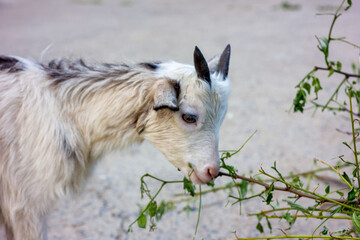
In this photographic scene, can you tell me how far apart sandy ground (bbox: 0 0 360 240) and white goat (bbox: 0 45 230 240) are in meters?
0.28

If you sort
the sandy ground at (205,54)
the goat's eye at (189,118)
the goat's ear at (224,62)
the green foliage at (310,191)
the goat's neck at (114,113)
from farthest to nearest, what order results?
the sandy ground at (205,54), the goat's ear at (224,62), the goat's neck at (114,113), the goat's eye at (189,118), the green foliage at (310,191)

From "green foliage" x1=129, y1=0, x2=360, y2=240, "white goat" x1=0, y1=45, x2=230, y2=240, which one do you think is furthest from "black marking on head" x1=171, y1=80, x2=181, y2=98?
"green foliage" x1=129, y1=0, x2=360, y2=240

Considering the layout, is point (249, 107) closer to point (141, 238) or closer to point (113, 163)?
point (113, 163)

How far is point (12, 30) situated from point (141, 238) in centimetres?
757

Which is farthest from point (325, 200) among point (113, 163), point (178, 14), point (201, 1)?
point (201, 1)

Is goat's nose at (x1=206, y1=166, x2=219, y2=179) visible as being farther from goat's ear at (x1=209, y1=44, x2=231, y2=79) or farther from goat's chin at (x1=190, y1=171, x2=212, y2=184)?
goat's ear at (x1=209, y1=44, x2=231, y2=79)

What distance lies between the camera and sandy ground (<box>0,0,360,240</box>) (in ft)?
11.4

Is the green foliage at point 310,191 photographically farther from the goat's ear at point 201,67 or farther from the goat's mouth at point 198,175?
the goat's ear at point 201,67

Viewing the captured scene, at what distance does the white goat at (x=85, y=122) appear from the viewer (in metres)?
2.36

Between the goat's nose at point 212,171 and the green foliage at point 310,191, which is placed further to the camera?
the goat's nose at point 212,171

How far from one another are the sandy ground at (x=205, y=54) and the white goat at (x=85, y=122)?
0.92ft

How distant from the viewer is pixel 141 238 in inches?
127

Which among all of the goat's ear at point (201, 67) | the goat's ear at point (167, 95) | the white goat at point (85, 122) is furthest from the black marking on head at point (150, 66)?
the goat's ear at point (201, 67)

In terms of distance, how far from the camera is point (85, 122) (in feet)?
8.24
